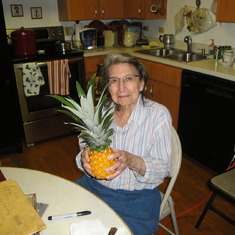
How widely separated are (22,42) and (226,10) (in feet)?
6.77

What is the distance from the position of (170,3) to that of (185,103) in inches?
59.9

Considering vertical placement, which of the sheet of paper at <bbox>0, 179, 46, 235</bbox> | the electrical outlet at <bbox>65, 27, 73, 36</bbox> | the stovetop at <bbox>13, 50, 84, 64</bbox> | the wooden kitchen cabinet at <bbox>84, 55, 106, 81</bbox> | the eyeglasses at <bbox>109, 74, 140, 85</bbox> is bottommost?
the sheet of paper at <bbox>0, 179, 46, 235</bbox>

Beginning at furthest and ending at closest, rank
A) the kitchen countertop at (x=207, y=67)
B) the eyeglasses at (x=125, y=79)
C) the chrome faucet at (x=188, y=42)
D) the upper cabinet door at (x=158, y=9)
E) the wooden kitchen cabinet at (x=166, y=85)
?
the upper cabinet door at (x=158, y=9), the chrome faucet at (x=188, y=42), the wooden kitchen cabinet at (x=166, y=85), the kitchen countertop at (x=207, y=67), the eyeglasses at (x=125, y=79)

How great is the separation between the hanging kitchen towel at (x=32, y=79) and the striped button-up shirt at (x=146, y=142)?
1677mm

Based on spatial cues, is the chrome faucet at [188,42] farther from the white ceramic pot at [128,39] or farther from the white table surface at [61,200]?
the white table surface at [61,200]

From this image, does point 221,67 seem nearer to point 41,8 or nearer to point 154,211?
point 154,211

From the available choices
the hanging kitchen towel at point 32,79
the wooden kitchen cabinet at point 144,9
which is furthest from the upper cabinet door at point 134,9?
the hanging kitchen towel at point 32,79

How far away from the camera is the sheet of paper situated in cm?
77

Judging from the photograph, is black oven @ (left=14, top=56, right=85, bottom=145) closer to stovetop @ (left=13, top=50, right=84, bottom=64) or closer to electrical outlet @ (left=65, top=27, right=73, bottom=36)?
stovetop @ (left=13, top=50, right=84, bottom=64)

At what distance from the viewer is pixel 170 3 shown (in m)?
3.36

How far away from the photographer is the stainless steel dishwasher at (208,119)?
7.28 feet

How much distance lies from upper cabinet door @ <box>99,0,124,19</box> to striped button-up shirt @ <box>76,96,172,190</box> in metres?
2.52

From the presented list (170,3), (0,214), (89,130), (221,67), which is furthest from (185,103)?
(0,214)

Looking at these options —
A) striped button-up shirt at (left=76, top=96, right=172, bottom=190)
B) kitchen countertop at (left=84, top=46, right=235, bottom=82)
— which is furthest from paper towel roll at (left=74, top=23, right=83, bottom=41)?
striped button-up shirt at (left=76, top=96, right=172, bottom=190)
